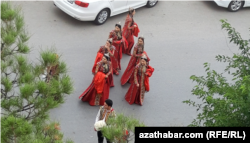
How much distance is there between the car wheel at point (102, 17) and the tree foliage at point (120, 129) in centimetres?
675

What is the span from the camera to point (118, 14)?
442 inches

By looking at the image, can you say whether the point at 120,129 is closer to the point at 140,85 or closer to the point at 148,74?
the point at 148,74

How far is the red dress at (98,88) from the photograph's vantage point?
747 cm

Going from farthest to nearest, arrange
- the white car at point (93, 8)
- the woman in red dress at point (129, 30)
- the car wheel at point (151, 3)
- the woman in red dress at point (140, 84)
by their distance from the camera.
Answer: the car wheel at point (151, 3), the white car at point (93, 8), the woman in red dress at point (129, 30), the woman in red dress at point (140, 84)

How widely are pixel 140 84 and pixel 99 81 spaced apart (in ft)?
3.14

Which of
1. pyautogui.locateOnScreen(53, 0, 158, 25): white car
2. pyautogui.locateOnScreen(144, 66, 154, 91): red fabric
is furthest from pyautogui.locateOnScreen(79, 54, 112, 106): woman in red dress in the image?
pyautogui.locateOnScreen(53, 0, 158, 25): white car

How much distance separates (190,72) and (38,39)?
4.12 m

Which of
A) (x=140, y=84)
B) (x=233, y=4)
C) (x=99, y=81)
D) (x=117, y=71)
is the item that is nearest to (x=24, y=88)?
(x=99, y=81)

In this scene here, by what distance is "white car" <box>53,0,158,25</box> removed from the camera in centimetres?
998

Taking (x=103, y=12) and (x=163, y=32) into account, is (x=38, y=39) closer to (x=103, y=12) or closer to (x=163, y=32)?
(x=103, y=12)

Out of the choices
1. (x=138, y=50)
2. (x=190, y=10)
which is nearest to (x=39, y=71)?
(x=138, y=50)

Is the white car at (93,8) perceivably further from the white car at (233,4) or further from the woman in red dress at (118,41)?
the white car at (233,4)

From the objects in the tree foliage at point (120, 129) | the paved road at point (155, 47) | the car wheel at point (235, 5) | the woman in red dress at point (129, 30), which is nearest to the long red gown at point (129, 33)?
the woman in red dress at point (129, 30)

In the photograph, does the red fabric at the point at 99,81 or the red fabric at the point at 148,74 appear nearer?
the red fabric at the point at 99,81
